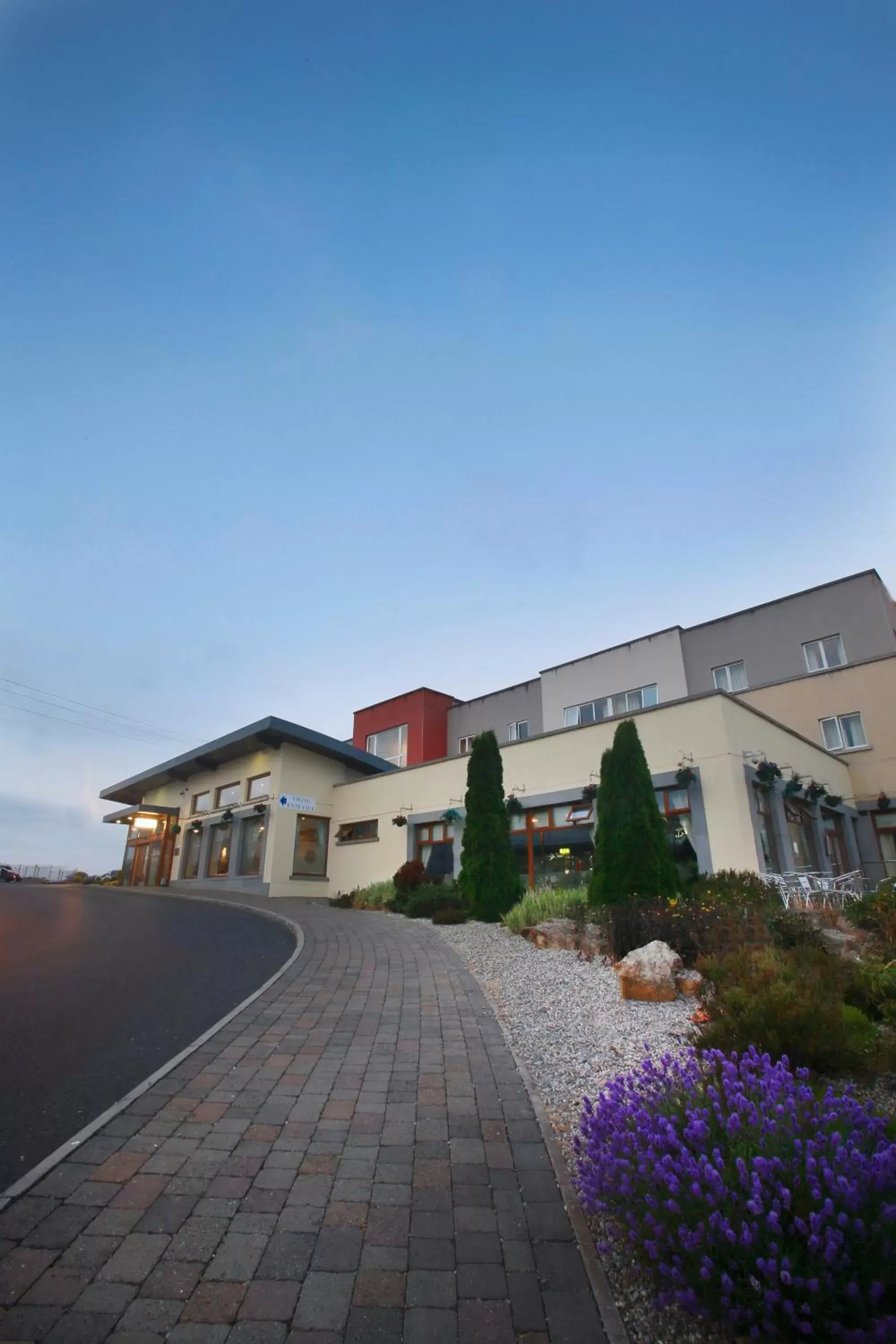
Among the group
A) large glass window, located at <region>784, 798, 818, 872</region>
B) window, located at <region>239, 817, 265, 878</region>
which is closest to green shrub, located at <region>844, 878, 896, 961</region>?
large glass window, located at <region>784, 798, 818, 872</region>

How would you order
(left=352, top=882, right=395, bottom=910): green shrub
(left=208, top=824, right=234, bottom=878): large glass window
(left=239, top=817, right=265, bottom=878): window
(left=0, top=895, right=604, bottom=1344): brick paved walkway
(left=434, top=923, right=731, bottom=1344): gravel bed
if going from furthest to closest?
(left=208, top=824, right=234, bottom=878): large glass window → (left=239, top=817, right=265, bottom=878): window → (left=352, top=882, right=395, bottom=910): green shrub → (left=434, top=923, right=731, bottom=1344): gravel bed → (left=0, top=895, right=604, bottom=1344): brick paved walkway

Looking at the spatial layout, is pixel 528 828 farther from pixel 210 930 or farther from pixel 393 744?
pixel 393 744

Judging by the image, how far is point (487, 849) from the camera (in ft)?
48.1

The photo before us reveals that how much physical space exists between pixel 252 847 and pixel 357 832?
14.0 feet

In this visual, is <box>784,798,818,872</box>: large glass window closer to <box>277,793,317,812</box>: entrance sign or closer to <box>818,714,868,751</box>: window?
<box>818,714,868,751</box>: window

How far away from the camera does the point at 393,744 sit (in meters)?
30.9

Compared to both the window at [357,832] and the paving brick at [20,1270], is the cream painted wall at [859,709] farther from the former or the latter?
the paving brick at [20,1270]

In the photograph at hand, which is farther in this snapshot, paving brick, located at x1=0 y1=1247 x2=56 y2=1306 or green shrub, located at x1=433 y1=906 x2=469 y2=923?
green shrub, located at x1=433 y1=906 x2=469 y2=923

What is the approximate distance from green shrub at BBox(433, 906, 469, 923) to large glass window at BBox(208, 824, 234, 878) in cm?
1403

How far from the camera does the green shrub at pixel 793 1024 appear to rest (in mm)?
4332

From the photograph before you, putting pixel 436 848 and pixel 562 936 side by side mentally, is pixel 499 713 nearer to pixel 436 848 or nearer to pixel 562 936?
pixel 436 848

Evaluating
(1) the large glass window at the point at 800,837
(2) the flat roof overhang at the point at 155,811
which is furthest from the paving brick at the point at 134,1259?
(2) the flat roof overhang at the point at 155,811

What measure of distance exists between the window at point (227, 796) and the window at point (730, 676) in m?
19.1

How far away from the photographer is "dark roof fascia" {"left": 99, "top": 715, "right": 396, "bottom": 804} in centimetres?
2284
